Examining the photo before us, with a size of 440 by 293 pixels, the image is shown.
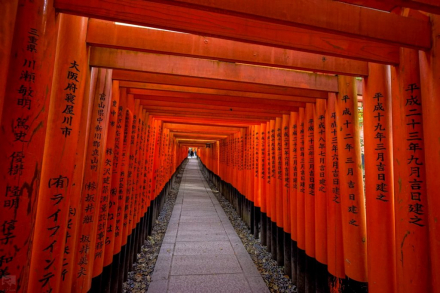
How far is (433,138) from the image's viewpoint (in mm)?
1767

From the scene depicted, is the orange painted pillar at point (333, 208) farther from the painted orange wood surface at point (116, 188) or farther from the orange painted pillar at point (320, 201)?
the painted orange wood surface at point (116, 188)

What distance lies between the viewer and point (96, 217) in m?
2.99

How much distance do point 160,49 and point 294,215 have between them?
12.9 feet

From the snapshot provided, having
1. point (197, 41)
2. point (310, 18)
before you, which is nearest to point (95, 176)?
point (197, 41)

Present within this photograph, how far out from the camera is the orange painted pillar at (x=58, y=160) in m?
1.84

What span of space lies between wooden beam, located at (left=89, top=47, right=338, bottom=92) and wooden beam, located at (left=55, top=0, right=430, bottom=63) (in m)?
1.00

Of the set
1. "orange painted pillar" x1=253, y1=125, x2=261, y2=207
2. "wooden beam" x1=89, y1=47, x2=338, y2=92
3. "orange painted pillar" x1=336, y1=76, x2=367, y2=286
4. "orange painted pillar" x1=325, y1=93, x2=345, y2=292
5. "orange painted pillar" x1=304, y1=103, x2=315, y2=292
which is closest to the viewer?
"wooden beam" x1=89, y1=47, x2=338, y2=92

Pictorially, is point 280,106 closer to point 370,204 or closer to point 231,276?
point 370,204

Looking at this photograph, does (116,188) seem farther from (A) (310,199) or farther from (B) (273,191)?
(B) (273,191)

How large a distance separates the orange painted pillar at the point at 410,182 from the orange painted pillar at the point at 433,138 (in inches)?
→ 2.3

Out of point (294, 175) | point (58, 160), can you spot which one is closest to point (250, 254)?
point (294, 175)

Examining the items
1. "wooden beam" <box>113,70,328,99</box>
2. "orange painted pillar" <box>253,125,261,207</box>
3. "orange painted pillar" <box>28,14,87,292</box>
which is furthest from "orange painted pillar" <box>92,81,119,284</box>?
"orange painted pillar" <box>253,125,261,207</box>

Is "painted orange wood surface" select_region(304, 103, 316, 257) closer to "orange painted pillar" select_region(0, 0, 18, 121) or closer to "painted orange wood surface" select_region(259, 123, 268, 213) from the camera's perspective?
"painted orange wood surface" select_region(259, 123, 268, 213)

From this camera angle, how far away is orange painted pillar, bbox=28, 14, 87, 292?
1838mm
